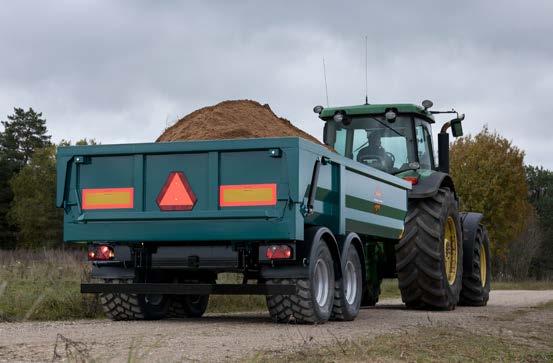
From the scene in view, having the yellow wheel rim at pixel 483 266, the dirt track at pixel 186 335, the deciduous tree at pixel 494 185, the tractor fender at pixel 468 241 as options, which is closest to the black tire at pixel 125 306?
the dirt track at pixel 186 335

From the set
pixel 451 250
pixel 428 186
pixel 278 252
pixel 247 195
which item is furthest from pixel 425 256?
pixel 247 195

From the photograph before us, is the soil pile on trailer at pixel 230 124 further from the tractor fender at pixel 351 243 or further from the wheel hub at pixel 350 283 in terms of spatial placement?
the wheel hub at pixel 350 283

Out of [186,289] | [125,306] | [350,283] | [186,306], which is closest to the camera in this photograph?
[186,289]

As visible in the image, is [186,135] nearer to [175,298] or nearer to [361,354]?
[175,298]

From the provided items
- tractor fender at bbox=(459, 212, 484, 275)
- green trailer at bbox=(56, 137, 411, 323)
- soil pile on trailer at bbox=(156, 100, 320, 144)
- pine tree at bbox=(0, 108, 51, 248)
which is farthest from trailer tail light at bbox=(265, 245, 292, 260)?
pine tree at bbox=(0, 108, 51, 248)

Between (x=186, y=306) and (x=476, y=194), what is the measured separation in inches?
1334

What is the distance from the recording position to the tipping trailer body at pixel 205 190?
910cm

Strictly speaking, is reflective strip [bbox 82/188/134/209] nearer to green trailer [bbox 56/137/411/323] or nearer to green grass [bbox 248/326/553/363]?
green trailer [bbox 56/137/411/323]

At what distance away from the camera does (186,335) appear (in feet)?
27.1

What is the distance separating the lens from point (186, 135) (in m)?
11.1

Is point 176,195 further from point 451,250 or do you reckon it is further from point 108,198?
point 451,250

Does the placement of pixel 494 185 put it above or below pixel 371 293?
above

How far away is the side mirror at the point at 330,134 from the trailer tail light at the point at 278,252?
490 centimetres

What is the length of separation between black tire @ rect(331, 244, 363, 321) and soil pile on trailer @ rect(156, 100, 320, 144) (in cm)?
175
